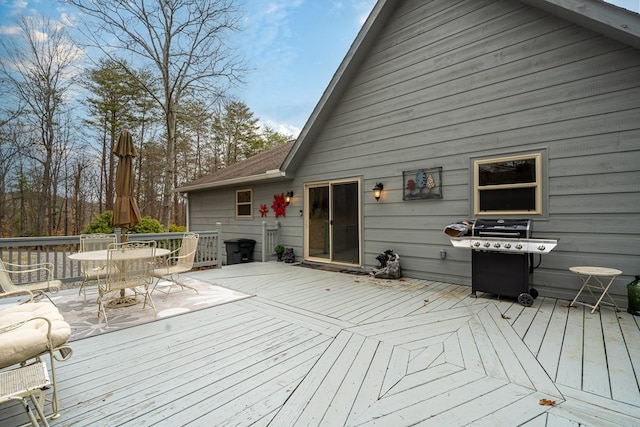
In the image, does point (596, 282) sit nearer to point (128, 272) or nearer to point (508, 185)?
point (508, 185)

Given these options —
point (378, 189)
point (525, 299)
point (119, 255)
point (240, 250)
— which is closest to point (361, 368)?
point (525, 299)

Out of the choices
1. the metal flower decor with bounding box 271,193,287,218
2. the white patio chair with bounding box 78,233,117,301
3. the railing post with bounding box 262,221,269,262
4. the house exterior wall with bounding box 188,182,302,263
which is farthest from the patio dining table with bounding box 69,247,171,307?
the metal flower decor with bounding box 271,193,287,218

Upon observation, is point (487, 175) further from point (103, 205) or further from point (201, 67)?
point (103, 205)

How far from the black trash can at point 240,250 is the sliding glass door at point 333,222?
6.76ft

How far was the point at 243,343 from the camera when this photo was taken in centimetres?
271

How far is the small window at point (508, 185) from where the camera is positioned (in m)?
4.11

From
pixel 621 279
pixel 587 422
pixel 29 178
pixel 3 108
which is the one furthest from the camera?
pixel 29 178

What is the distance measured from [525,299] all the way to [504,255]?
23.2 inches

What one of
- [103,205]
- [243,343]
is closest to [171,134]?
[103,205]

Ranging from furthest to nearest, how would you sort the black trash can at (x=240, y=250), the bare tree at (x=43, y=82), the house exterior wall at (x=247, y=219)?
the bare tree at (x=43, y=82) < the black trash can at (x=240, y=250) < the house exterior wall at (x=247, y=219)

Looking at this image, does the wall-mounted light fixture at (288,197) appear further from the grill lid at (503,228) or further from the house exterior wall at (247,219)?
the grill lid at (503,228)

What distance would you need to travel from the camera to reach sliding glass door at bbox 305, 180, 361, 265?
21.1 feet

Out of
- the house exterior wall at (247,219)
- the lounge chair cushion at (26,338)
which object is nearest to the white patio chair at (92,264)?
the lounge chair cushion at (26,338)

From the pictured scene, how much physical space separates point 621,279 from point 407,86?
432cm
